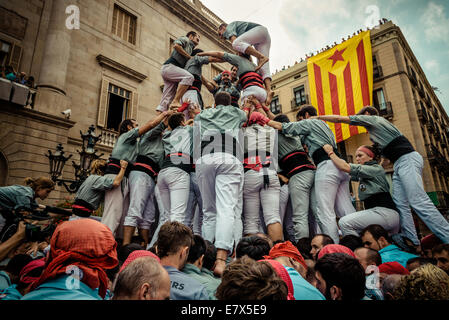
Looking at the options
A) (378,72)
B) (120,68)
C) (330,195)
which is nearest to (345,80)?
(378,72)

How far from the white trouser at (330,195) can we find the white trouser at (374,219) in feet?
0.76

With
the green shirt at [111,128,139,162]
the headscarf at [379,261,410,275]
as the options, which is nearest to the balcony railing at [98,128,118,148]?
the green shirt at [111,128,139,162]

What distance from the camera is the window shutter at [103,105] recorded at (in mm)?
12664

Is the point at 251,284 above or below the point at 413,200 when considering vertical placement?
below

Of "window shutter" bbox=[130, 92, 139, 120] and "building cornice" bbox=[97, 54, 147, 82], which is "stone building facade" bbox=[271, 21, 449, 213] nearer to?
"building cornice" bbox=[97, 54, 147, 82]

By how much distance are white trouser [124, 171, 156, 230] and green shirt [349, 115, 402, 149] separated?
11.6 feet

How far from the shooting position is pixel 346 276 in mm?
1788

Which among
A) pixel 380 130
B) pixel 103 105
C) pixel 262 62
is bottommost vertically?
pixel 380 130

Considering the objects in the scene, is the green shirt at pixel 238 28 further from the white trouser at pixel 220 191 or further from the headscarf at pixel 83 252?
the headscarf at pixel 83 252

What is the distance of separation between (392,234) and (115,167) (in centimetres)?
437

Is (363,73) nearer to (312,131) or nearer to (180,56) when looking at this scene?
(180,56)

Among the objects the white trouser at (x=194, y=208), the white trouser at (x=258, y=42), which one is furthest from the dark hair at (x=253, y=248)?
the white trouser at (x=258, y=42)

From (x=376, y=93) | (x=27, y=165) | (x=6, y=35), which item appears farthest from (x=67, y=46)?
(x=376, y=93)

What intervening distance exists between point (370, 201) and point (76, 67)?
13.5 meters
